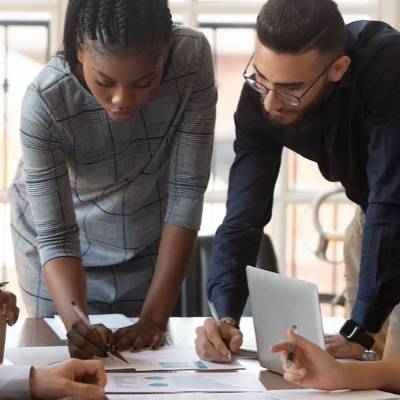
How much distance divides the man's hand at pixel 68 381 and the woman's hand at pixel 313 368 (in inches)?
12.5

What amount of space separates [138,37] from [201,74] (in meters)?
0.34

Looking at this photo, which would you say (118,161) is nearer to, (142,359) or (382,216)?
(142,359)

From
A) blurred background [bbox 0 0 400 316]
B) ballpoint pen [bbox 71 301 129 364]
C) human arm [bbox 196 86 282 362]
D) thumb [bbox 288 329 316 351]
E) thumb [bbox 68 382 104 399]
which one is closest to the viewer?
thumb [bbox 68 382 104 399]

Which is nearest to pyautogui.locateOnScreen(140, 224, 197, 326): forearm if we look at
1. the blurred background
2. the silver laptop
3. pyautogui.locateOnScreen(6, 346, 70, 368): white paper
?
pyautogui.locateOnScreen(6, 346, 70, 368): white paper

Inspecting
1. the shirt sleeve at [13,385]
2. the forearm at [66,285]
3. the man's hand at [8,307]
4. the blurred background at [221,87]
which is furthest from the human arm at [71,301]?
the blurred background at [221,87]

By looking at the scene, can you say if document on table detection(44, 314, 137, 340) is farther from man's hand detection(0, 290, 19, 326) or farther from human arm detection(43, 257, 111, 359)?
man's hand detection(0, 290, 19, 326)

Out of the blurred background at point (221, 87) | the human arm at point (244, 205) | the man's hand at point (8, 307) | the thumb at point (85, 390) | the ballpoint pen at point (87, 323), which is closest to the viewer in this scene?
the thumb at point (85, 390)

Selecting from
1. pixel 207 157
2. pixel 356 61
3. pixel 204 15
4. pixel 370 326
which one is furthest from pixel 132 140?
pixel 204 15

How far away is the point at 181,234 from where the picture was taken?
2.21 meters

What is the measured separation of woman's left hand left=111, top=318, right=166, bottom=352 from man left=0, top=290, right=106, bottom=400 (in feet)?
1.26

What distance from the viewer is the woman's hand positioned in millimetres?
1678

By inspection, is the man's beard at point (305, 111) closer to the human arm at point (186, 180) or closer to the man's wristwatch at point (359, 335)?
the human arm at point (186, 180)

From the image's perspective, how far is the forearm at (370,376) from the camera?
5.55 feet

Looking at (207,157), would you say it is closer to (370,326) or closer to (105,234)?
(105,234)
